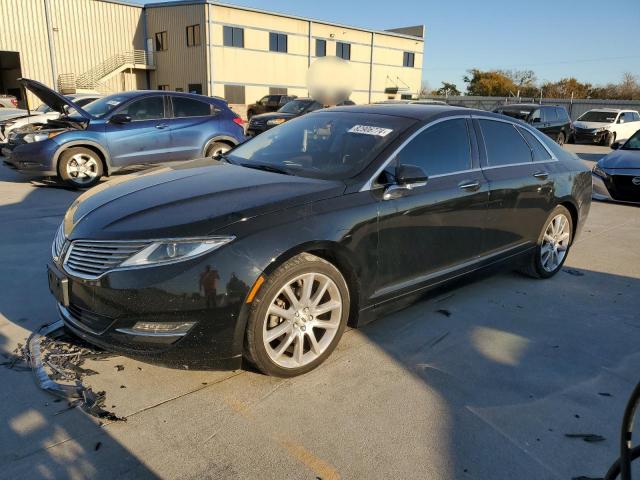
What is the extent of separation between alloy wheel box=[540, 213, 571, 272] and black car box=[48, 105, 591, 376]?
0.50 meters

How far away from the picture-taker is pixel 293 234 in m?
2.76

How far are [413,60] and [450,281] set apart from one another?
4668 cm

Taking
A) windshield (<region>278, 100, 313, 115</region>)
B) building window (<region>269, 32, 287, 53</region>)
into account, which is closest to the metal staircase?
building window (<region>269, 32, 287, 53</region>)

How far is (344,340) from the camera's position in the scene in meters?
3.46

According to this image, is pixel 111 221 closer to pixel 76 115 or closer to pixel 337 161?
pixel 337 161

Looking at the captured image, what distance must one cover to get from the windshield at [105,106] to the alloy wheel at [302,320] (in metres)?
6.99

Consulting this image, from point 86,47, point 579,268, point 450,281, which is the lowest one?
point 579,268

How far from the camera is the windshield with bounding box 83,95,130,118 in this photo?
28.1 ft

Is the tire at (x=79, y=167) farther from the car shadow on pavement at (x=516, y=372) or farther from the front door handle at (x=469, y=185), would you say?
the front door handle at (x=469, y=185)

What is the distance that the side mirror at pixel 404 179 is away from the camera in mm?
3205

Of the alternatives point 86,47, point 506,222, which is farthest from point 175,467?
point 86,47

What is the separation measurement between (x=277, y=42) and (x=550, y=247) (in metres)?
36.5

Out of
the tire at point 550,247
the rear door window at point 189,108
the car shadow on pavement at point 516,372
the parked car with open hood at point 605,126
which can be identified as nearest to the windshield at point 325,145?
the car shadow on pavement at point 516,372

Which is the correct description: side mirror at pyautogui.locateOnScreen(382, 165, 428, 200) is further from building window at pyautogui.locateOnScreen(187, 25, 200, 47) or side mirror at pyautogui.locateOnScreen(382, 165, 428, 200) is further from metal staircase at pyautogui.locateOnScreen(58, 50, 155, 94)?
metal staircase at pyautogui.locateOnScreen(58, 50, 155, 94)
